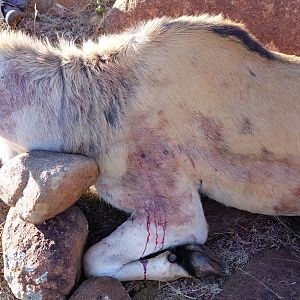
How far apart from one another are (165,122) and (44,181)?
567 mm

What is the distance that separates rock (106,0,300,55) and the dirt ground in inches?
42.2

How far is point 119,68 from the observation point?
308cm

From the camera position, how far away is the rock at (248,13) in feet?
12.8

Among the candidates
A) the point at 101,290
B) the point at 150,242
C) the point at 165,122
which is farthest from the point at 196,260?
the point at 165,122

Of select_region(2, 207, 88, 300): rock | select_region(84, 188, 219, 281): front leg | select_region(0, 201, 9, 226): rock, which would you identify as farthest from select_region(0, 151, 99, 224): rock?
select_region(0, 201, 9, 226): rock

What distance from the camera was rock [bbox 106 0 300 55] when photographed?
3.90m

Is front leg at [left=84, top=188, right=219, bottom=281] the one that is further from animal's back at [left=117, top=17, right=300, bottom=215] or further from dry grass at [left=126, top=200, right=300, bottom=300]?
animal's back at [left=117, top=17, right=300, bottom=215]

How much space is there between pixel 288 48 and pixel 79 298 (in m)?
1.84

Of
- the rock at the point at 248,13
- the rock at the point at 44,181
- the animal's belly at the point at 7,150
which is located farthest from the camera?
the rock at the point at 248,13

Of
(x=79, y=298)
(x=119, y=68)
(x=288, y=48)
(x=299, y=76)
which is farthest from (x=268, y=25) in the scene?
(x=79, y=298)

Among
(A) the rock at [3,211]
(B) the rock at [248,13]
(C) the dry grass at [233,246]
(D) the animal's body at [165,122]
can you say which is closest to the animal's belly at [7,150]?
(D) the animal's body at [165,122]

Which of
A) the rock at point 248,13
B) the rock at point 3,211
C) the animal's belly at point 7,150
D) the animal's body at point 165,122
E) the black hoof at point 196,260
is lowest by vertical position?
the rock at point 3,211

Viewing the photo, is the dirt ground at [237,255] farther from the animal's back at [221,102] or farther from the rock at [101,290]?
the animal's back at [221,102]

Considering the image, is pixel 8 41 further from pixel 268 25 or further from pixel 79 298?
pixel 268 25
